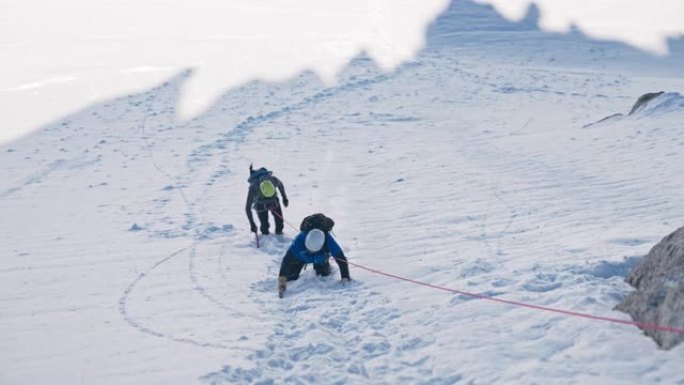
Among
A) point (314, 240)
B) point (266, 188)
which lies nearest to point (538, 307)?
point (314, 240)

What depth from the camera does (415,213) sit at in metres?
10.8

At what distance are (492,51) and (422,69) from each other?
6.44 meters

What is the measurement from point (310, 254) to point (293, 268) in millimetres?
274

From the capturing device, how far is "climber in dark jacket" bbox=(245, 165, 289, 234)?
9.61 m

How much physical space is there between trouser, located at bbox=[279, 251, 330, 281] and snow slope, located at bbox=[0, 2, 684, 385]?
0.20m

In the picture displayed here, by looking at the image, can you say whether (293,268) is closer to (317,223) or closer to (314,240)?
(314,240)

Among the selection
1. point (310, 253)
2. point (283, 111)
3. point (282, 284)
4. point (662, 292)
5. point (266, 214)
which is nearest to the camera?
point (662, 292)

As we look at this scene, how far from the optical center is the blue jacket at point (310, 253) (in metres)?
7.61

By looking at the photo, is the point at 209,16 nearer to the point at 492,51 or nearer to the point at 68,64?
the point at 68,64

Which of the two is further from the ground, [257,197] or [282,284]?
[257,197]

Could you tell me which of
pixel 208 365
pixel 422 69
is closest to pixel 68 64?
pixel 422 69

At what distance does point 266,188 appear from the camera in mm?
9672

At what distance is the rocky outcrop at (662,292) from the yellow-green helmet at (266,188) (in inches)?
205

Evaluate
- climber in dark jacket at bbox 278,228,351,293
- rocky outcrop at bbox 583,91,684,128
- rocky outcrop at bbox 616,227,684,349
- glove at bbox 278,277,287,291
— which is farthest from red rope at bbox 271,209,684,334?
rocky outcrop at bbox 583,91,684,128
